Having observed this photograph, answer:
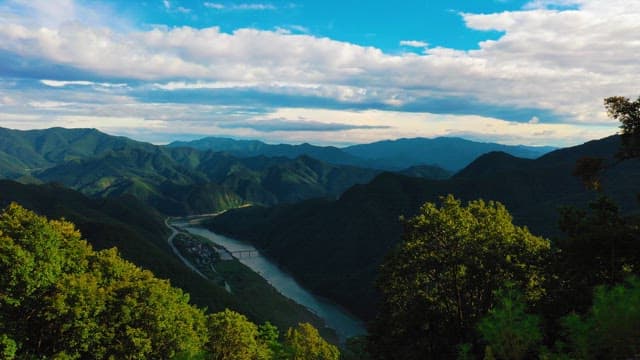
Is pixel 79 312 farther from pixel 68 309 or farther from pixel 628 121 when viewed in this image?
pixel 628 121

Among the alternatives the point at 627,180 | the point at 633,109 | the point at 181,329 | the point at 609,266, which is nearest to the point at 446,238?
the point at 609,266

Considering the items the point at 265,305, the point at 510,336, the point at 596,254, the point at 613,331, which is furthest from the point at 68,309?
the point at 265,305

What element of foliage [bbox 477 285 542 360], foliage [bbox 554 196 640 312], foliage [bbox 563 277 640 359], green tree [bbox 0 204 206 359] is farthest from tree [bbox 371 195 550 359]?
foliage [bbox 563 277 640 359]

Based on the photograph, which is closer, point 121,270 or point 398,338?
point 398,338

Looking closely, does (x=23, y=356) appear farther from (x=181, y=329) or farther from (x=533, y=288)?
(x=533, y=288)

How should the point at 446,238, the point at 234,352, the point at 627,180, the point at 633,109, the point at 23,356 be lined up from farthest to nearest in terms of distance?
1. the point at 627,180
2. the point at 234,352
3. the point at 446,238
4. the point at 23,356
5. the point at 633,109

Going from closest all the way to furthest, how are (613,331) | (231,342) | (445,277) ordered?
(613,331) < (445,277) < (231,342)

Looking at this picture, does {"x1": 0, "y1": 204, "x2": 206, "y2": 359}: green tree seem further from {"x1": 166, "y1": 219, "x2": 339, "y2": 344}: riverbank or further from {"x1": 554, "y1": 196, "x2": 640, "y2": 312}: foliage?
{"x1": 166, "y1": 219, "x2": 339, "y2": 344}: riverbank
